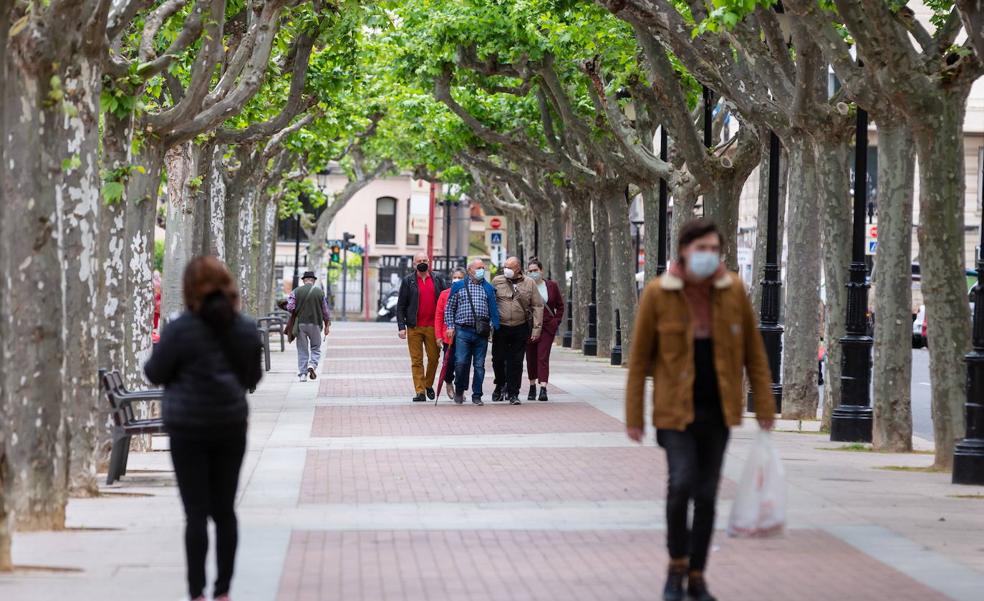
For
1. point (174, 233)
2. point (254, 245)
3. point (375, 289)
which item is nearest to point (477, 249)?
point (375, 289)

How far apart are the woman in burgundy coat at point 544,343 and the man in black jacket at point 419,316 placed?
49.7 inches

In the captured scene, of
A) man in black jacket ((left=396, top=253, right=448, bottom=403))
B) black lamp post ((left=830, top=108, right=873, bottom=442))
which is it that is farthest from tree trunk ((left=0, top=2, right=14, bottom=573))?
man in black jacket ((left=396, top=253, right=448, bottom=403))

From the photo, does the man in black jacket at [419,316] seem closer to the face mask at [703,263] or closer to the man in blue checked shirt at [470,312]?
the man in blue checked shirt at [470,312]

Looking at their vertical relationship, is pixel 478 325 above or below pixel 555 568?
above

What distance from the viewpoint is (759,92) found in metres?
19.0

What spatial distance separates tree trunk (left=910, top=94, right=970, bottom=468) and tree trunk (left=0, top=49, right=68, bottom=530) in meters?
7.20

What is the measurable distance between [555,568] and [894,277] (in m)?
7.67

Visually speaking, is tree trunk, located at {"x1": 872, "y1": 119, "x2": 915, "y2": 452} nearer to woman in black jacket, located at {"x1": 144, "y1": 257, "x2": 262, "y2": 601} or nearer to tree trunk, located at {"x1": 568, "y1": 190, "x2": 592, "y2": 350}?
woman in black jacket, located at {"x1": 144, "y1": 257, "x2": 262, "y2": 601}

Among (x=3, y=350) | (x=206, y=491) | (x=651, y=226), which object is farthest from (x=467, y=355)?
(x=206, y=491)

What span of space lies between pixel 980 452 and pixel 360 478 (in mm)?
4779

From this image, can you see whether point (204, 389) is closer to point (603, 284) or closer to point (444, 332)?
point (444, 332)

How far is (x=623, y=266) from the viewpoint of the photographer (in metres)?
34.2

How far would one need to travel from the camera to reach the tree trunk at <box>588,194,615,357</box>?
37875mm

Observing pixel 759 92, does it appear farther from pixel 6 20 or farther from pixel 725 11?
pixel 6 20
